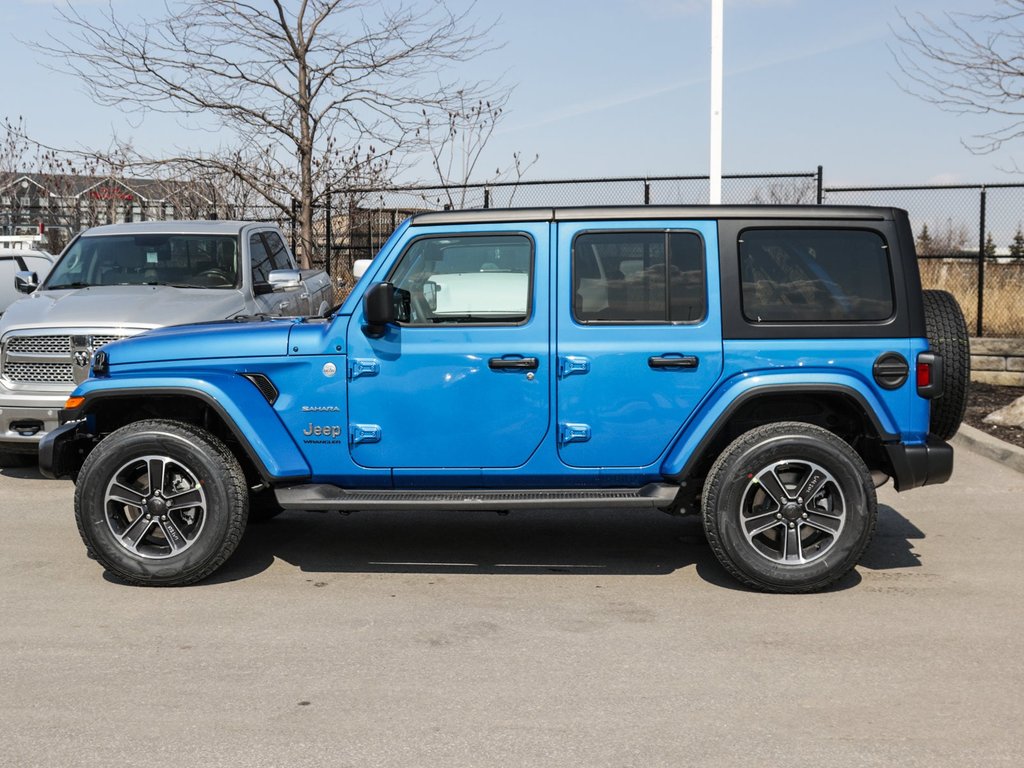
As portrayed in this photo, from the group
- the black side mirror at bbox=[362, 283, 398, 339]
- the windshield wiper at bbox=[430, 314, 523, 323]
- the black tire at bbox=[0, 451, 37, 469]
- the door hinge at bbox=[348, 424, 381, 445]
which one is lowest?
the black tire at bbox=[0, 451, 37, 469]

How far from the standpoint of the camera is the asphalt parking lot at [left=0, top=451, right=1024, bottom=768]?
406 centimetres

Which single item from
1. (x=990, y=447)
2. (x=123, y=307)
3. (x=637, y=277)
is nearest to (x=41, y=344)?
(x=123, y=307)

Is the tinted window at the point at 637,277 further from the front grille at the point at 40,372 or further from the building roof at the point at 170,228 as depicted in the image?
the building roof at the point at 170,228

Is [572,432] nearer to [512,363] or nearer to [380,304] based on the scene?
[512,363]

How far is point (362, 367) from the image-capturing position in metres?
6.02

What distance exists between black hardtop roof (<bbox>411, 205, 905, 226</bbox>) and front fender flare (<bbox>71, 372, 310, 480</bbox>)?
1.25 metres

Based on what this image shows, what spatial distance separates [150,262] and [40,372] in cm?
168

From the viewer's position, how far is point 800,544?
594 centimetres

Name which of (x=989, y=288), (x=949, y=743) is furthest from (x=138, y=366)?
(x=989, y=288)

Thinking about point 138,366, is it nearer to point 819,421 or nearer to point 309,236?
point 819,421

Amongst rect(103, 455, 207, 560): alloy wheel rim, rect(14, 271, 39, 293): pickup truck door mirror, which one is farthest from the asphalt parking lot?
rect(14, 271, 39, 293): pickup truck door mirror

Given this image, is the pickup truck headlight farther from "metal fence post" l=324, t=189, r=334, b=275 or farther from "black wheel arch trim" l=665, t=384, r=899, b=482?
"metal fence post" l=324, t=189, r=334, b=275

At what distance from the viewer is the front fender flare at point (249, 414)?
237 inches

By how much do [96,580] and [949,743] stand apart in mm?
4365
